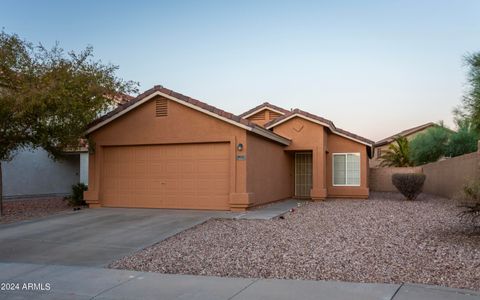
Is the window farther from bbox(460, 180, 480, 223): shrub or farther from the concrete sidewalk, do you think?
the concrete sidewalk

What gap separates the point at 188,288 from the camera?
7.49m

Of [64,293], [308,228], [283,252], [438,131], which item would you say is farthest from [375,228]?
[438,131]

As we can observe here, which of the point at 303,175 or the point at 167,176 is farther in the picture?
the point at 303,175

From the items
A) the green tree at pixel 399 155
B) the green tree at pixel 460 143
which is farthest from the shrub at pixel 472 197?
the green tree at pixel 399 155

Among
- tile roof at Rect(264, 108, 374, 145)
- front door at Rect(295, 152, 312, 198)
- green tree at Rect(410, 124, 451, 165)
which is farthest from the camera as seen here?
green tree at Rect(410, 124, 451, 165)

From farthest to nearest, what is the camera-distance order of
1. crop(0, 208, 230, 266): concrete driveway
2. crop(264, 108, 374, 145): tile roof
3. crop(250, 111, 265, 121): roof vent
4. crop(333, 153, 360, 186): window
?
1. crop(250, 111, 265, 121): roof vent
2. crop(333, 153, 360, 186): window
3. crop(264, 108, 374, 145): tile roof
4. crop(0, 208, 230, 266): concrete driveway

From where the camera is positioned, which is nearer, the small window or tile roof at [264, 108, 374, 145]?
the small window

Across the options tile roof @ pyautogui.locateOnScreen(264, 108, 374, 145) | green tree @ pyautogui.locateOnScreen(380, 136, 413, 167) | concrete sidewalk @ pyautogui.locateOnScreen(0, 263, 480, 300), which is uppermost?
Answer: tile roof @ pyautogui.locateOnScreen(264, 108, 374, 145)

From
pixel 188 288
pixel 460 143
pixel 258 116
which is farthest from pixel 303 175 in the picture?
pixel 188 288

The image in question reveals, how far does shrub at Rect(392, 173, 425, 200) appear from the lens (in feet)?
68.1

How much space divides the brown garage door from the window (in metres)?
8.29

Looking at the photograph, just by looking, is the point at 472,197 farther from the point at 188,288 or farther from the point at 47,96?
the point at 47,96

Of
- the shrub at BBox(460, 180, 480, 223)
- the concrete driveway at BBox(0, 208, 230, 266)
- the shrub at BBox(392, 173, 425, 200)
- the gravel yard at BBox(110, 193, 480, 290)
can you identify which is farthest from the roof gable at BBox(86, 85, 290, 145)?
the shrub at BBox(460, 180, 480, 223)

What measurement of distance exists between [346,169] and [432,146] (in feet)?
50.1
